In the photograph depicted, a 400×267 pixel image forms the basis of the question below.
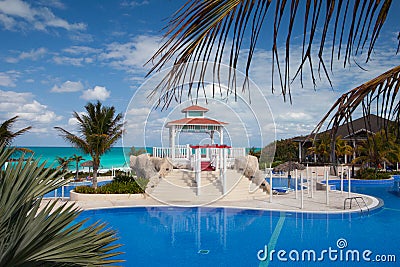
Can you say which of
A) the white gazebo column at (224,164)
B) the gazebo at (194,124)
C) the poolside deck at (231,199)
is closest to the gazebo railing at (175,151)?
the gazebo at (194,124)

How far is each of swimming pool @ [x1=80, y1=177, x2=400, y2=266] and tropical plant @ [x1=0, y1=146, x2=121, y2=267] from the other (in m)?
5.13

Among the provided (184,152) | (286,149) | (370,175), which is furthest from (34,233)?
(286,149)

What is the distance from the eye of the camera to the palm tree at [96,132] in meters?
15.3

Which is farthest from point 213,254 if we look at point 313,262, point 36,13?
point 36,13

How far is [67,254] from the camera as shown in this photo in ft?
5.07

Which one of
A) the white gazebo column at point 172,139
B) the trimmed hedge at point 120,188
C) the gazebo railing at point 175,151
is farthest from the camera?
the white gazebo column at point 172,139

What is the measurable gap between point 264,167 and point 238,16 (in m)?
15.3

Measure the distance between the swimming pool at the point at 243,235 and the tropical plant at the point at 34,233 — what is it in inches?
202

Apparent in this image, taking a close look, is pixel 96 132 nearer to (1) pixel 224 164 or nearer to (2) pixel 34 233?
(1) pixel 224 164

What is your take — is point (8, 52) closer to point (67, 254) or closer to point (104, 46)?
point (104, 46)

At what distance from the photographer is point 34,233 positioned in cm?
152

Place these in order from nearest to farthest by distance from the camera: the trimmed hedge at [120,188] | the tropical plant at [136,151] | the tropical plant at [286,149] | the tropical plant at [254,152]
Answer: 1. the trimmed hedge at [120,188]
2. the tropical plant at [136,151]
3. the tropical plant at [254,152]
4. the tropical plant at [286,149]

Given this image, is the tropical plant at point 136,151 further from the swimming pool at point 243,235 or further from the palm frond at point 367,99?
the palm frond at point 367,99

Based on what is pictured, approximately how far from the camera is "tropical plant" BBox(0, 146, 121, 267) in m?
1.43
